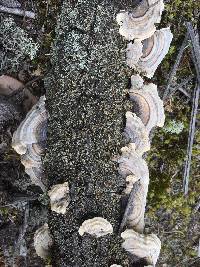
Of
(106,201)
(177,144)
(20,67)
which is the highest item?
(20,67)

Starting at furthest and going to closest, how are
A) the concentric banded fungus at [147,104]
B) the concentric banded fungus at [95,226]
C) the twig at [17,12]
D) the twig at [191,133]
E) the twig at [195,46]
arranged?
the twig at [191,133] → the twig at [195,46] → the twig at [17,12] → the concentric banded fungus at [147,104] → the concentric banded fungus at [95,226]

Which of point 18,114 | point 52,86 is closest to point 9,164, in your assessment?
point 18,114

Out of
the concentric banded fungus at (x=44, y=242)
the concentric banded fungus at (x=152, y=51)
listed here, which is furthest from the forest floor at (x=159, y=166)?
the concentric banded fungus at (x=152, y=51)

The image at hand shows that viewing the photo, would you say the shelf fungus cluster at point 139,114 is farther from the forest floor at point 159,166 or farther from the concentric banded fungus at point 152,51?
the forest floor at point 159,166

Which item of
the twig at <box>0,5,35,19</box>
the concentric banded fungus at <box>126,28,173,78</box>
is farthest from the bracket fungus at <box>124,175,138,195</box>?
the twig at <box>0,5,35,19</box>

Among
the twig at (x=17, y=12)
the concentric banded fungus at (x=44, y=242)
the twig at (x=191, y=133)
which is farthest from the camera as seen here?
the twig at (x=191, y=133)

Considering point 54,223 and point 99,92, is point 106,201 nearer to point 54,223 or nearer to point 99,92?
point 54,223

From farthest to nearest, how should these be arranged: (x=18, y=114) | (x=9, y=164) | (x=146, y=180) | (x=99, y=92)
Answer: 1. (x=9, y=164)
2. (x=18, y=114)
3. (x=146, y=180)
4. (x=99, y=92)
